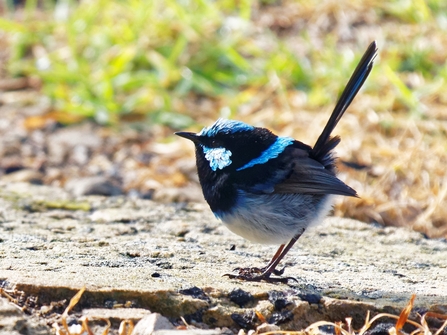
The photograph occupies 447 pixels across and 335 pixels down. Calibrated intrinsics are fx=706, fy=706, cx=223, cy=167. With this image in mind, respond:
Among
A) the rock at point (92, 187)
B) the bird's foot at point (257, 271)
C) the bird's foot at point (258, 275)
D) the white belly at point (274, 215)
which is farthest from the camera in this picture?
the rock at point (92, 187)

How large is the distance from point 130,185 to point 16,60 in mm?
2920

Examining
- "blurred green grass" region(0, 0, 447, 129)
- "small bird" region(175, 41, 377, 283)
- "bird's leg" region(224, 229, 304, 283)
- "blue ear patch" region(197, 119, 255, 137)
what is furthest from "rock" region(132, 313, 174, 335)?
"blurred green grass" region(0, 0, 447, 129)

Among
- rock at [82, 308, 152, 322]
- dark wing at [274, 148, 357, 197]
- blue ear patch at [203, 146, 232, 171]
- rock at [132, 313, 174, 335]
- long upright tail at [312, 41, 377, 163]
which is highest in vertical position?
long upright tail at [312, 41, 377, 163]

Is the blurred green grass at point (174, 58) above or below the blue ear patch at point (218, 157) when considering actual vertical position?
above

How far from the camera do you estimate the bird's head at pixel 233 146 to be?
12.7 feet

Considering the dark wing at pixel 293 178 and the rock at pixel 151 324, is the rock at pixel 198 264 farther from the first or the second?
the dark wing at pixel 293 178

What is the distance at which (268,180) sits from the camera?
380cm

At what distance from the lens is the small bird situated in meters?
3.65

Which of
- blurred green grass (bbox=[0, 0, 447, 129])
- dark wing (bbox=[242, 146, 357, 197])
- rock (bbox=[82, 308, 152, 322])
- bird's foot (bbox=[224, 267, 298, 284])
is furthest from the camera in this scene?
blurred green grass (bbox=[0, 0, 447, 129])

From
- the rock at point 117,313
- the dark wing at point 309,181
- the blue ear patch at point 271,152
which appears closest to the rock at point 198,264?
the rock at point 117,313

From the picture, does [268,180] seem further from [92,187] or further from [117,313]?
[92,187]

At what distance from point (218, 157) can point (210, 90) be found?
3.42 m

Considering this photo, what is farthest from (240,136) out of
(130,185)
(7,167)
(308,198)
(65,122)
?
(65,122)

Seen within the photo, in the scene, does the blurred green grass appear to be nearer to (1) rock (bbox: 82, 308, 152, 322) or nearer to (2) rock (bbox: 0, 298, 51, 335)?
(1) rock (bbox: 82, 308, 152, 322)
